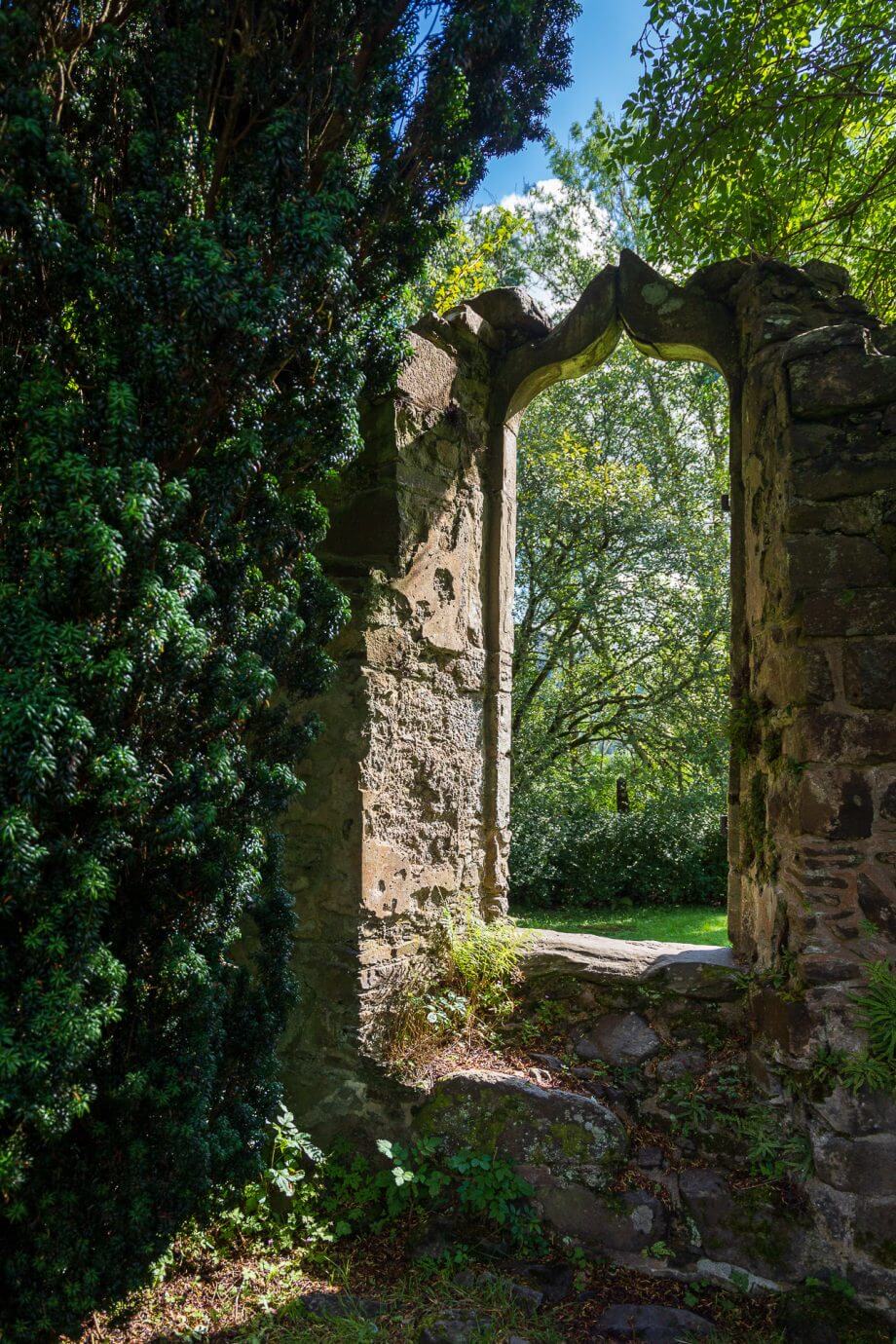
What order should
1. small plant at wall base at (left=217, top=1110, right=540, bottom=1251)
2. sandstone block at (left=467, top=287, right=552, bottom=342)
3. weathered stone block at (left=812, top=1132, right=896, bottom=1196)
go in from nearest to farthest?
weathered stone block at (left=812, top=1132, right=896, bottom=1196)
small plant at wall base at (left=217, top=1110, right=540, bottom=1251)
sandstone block at (left=467, top=287, right=552, bottom=342)

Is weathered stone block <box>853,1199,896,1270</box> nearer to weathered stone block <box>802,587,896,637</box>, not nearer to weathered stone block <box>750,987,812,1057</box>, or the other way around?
weathered stone block <box>750,987,812,1057</box>

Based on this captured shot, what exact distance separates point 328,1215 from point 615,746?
331 inches

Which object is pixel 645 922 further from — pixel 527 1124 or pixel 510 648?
pixel 527 1124

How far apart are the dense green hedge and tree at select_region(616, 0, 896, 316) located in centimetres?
569

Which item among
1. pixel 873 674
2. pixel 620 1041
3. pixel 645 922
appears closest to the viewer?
pixel 873 674

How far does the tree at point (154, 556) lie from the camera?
201cm

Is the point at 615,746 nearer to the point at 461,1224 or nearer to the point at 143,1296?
the point at 461,1224

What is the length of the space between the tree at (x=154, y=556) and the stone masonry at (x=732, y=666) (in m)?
0.52

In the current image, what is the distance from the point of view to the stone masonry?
9.43 ft

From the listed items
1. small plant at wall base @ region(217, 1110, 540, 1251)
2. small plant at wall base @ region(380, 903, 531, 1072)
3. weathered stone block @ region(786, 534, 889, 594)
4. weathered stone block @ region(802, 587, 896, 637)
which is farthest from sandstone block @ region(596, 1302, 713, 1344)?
weathered stone block @ region(786, 534, 889, 594)

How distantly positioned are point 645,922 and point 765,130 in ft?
19.6

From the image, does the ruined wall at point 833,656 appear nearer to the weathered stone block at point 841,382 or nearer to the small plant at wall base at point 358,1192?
the weathered stone block at point 841,382

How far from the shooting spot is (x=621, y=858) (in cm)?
923

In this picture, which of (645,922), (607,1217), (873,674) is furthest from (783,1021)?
(645,922)
